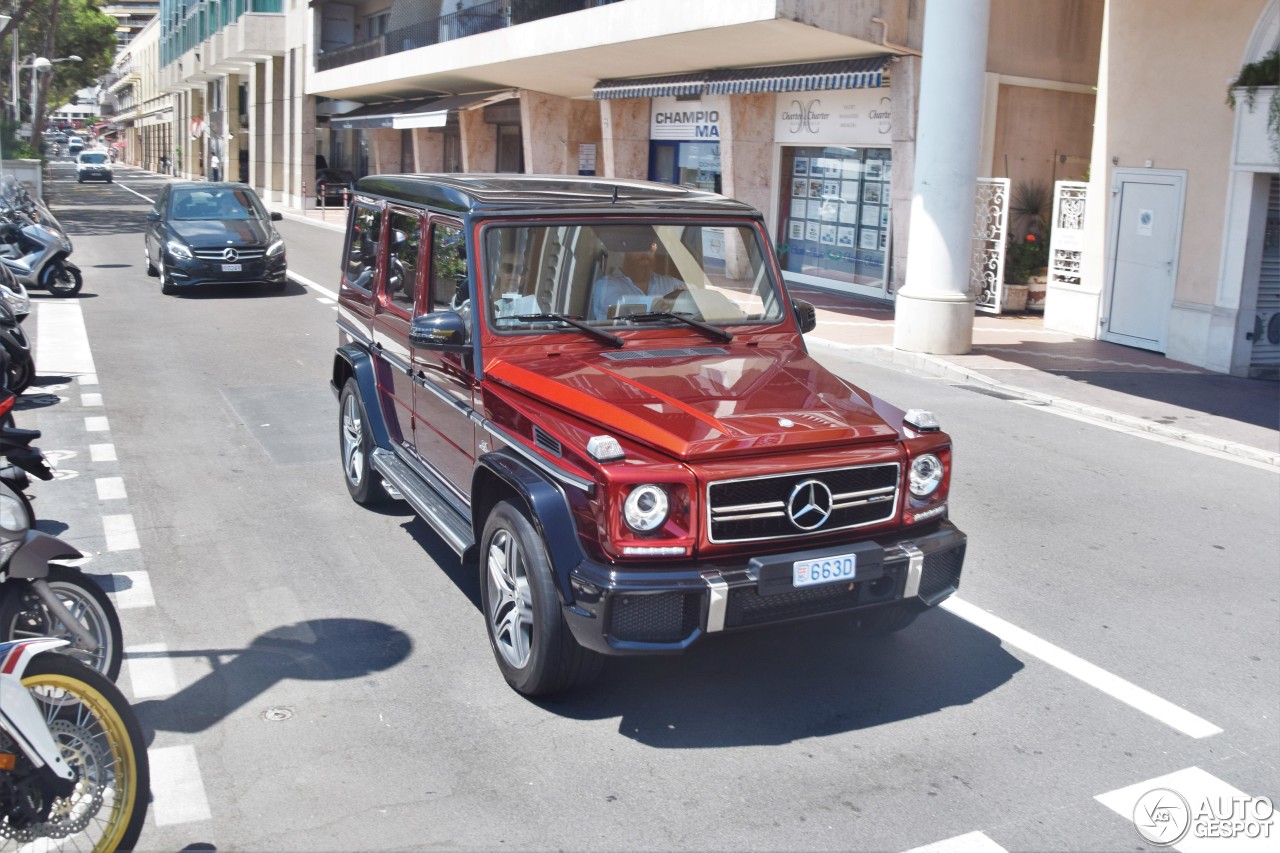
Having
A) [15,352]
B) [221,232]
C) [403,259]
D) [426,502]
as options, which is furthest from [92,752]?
[221,232]

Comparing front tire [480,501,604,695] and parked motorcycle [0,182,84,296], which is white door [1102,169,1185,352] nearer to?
front tire [480,501,604,695]

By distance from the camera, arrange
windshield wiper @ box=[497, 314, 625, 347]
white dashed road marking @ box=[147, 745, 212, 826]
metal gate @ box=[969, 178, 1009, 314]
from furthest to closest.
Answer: metal gate @ box=[969, 178, 1009, 314] < windshield wiper @ box=[497, 314, 625, 347] < white dashed road marking @ box=[147, 745, 212, 826]

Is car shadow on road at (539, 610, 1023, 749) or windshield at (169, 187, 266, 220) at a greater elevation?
windshield at (169, 187, 266, 220)

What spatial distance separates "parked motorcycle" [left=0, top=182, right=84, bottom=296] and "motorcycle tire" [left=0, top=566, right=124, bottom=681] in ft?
48.6

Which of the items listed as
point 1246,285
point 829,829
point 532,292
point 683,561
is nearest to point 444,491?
point 532,292

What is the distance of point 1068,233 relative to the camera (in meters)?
17.2

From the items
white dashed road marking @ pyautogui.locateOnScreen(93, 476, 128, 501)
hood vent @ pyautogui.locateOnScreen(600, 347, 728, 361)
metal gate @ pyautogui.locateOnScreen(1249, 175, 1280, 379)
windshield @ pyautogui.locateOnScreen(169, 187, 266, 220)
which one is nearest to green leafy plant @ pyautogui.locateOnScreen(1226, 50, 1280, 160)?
metal gate @ pyautogui.locateOnScreen(1249, 175, 1280, 379)

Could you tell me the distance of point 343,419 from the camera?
789cm

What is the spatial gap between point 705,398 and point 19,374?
7413 mm

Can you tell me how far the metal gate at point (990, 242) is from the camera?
1862 centimetres

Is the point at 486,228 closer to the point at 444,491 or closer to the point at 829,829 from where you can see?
the point at 444,491

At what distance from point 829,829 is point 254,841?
6.01 feet

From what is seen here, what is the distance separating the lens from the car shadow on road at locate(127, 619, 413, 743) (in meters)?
4.79
